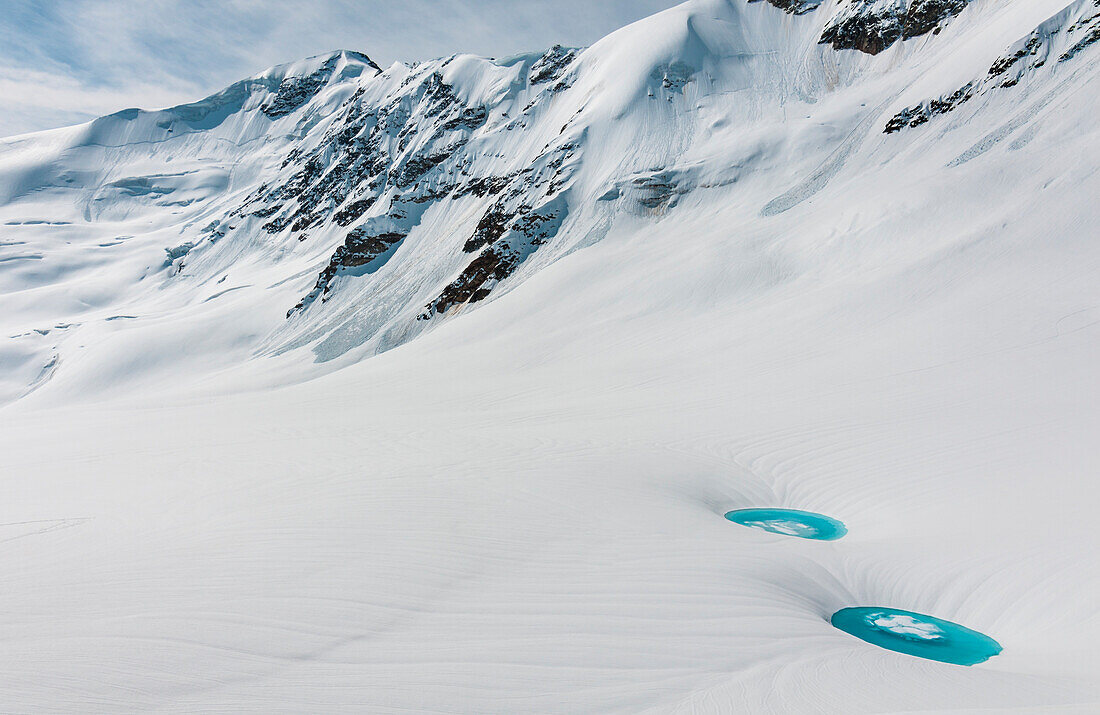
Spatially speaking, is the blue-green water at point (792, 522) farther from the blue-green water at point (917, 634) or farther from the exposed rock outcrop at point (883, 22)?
the exposed rock outcrop at point (883, 22)

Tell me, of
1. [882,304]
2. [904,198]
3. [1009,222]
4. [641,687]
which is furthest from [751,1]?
[641,687]

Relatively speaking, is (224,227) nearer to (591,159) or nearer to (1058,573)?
(591,159)

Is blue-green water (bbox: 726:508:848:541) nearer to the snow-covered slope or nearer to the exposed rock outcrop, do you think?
the snow-covered slope

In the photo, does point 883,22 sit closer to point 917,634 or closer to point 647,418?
point 647,418

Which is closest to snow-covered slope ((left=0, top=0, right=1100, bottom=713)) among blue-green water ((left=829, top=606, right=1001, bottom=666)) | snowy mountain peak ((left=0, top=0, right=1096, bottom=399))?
blue-green water ((left=829, top=606, right=1001, bottom=666))

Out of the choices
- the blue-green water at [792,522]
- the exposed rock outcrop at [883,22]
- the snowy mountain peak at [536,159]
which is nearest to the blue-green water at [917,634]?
the blue-green water at [792,522]

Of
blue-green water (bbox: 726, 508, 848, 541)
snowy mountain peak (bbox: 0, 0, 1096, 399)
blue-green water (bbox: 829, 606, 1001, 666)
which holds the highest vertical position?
snowy mountain peak (bbox: 0, 0, 1096, 399)
